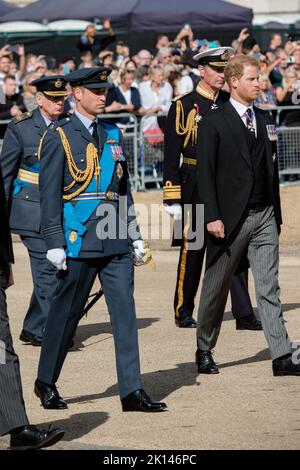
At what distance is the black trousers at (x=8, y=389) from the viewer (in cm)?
646

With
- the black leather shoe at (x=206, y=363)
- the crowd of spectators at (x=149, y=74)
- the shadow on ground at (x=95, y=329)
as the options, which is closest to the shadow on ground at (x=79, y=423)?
the black leather shoe at (x=206, y=363)

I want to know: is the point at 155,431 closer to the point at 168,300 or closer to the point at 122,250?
the point at 122,250

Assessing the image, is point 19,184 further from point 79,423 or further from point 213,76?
point 79,423

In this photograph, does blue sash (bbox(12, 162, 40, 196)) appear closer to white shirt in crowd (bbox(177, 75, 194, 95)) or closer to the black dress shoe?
the black dress shoe

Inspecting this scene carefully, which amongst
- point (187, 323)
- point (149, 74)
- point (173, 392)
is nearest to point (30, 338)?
point (187, 323)

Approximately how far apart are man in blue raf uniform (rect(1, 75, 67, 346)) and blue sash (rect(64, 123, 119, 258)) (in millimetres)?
1862

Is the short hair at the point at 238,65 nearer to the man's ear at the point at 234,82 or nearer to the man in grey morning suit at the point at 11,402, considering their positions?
the man's ear at the point at 234,82

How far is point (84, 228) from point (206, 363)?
139cm

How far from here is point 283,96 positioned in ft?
65.0

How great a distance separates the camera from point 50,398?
24.9 ft

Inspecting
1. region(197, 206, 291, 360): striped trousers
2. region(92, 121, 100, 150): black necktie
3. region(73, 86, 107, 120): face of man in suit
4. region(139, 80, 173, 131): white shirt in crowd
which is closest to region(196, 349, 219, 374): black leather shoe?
region(197, 206, 291, 360): striped trousers

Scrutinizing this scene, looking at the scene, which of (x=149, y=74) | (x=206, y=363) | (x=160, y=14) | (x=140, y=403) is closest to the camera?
(x=140, y=403)

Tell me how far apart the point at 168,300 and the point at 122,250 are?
392 centimetres

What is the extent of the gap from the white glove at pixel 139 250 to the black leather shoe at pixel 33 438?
147cm
